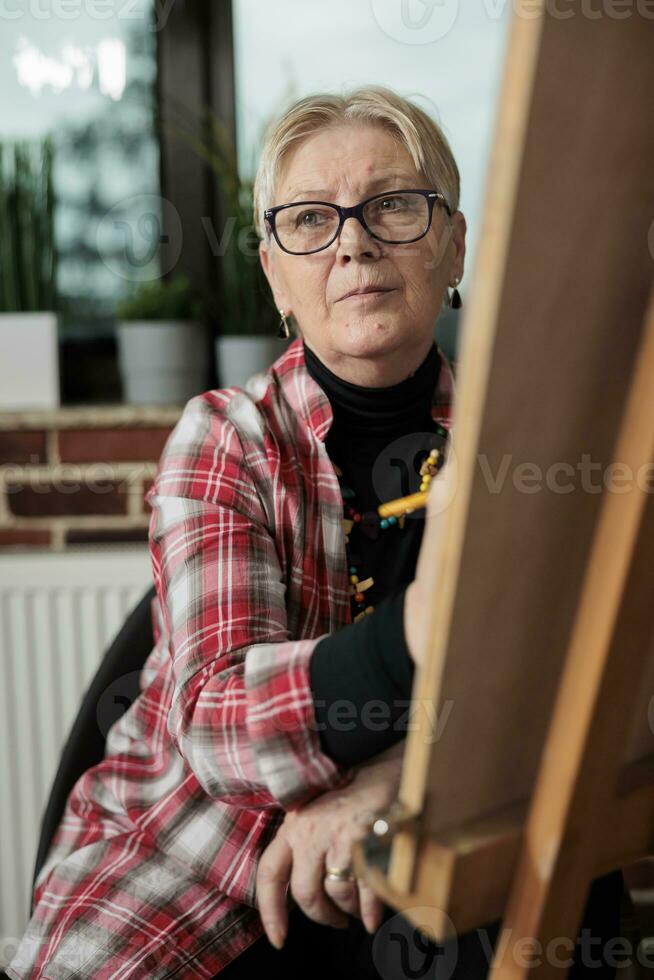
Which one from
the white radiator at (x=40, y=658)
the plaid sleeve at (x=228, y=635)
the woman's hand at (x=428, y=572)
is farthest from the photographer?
the white radiator at (x=40, y=658)

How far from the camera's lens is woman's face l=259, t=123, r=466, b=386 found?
0.99 metres

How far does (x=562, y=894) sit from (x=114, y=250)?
69.4 inches

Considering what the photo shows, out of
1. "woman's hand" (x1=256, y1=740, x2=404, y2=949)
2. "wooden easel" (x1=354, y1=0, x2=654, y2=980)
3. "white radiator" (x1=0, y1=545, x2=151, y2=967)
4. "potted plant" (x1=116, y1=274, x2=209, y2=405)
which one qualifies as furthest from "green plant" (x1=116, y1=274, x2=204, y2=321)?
"wooden easel" (x1=354, y1=0, x2=654, y2=980)

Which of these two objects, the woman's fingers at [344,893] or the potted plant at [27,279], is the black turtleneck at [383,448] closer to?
the woman's fingers at [344,893]

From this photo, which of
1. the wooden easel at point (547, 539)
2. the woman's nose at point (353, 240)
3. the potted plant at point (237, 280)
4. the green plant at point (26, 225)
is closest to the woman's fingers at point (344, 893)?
the wooden easel at point (547, 539)

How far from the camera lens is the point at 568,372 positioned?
1.54ft

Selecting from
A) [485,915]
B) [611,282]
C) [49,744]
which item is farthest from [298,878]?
[49,744]

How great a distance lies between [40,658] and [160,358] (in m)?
0.63

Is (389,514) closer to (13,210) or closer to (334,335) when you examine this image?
(334,335)

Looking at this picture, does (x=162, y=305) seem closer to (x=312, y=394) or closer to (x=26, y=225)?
(x=26, y=225)

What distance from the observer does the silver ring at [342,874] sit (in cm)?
73

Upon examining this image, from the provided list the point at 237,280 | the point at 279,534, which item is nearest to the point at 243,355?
the point at 237,280

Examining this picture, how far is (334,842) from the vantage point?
2.41 feet

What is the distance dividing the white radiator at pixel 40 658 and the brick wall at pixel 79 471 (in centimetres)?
7
